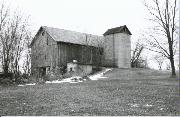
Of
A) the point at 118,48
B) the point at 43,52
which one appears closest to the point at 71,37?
the point at 43,52

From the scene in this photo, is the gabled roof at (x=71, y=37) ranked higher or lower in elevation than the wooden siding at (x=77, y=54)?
higher

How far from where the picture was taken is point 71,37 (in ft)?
156

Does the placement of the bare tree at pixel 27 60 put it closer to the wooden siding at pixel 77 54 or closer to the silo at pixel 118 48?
the wooden siding at pixel 77 54

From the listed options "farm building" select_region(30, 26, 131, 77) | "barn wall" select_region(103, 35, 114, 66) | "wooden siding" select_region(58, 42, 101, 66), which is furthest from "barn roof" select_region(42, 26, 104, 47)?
"barn wall" select_region(103, 35, 114, 66)

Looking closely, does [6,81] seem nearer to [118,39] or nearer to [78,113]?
[78,113]

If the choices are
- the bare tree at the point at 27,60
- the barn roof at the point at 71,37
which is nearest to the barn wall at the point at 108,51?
the barn roof at the point at 71,37

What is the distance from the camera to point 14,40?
32.2 meters

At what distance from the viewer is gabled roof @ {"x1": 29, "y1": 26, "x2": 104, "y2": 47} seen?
45281 mm

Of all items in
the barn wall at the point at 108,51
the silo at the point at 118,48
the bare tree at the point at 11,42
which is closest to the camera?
the bare tree at the point at 11,42

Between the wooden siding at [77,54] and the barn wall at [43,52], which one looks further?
the barn wall at [43,52]

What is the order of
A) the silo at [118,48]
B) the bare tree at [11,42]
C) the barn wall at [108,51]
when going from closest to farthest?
the bare tree at [11,42] → the silo at [118,48] → the barn wall at [108,51]

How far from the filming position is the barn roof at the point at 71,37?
Answer: 149 feet

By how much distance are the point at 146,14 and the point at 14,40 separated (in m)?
17.8

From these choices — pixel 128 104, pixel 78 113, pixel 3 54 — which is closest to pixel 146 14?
pixel 3 54
